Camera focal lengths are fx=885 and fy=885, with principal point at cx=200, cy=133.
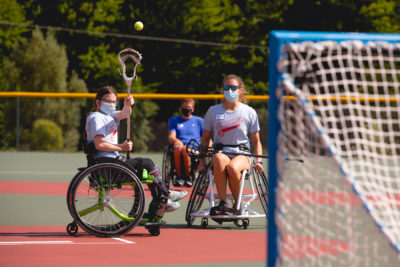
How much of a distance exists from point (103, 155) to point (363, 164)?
3.08m

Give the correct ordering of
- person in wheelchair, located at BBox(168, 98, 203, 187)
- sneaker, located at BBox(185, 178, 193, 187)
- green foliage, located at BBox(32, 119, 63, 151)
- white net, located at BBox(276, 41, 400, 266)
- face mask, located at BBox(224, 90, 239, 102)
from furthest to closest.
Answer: green foliage, located at BBox(32, 119, 63, 151) < sneaker, located at BBox(185, 178, 193, 187) < person in wheelchair, located at BBox(168, 98, 203, 187) < face mask, located at BBox(224, 90, 239, 102) < white net, located at BBox(276, 41, 400, 266)

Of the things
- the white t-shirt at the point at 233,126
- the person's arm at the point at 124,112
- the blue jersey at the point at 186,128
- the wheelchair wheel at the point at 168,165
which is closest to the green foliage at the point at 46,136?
the blue jersey at the point at 186,128

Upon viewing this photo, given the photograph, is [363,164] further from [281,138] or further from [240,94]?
[240,94]

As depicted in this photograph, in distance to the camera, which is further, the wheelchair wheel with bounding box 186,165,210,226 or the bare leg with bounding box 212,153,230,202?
the wheelchair wheel with bounding box 186,165,210,226

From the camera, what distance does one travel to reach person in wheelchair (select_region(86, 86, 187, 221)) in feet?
28.7

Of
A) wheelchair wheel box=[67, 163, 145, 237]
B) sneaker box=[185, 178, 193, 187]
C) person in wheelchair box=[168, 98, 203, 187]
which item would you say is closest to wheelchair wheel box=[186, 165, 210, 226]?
wheelchair wheel box=[67, 163, 145, 237]

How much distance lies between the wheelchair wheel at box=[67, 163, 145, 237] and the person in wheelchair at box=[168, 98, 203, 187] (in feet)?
18.3

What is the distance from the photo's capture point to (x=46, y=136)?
25.5 m

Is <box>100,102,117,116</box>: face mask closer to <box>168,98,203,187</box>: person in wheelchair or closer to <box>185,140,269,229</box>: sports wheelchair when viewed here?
<box>185,140,269,229</box>: sports wheelchair

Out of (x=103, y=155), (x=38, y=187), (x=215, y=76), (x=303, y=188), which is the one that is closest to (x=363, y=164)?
(x=303, y=188)

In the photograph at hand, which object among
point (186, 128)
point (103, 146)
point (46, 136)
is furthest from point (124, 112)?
point (46, 136)

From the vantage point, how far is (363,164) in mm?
6633

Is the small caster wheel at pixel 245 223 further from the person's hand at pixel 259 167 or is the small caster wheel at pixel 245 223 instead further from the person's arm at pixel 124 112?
the person's arm at pixel 124 112

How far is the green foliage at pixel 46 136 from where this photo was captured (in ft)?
82.8
